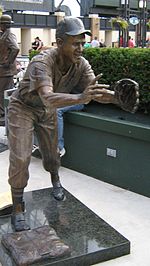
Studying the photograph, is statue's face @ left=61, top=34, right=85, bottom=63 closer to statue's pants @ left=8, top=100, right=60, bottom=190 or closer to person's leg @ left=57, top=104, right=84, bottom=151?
statue's pants @ left=8, top=100, right=60, bottom=190

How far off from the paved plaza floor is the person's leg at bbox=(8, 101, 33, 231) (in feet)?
2.99

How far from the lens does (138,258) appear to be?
3.75 m

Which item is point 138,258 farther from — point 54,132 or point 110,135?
point 110,135

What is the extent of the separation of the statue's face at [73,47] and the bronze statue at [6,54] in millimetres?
4555

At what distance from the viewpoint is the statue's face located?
3.44 metres

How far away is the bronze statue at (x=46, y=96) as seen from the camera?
3422mm

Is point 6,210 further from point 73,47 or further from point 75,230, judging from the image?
point 73,47

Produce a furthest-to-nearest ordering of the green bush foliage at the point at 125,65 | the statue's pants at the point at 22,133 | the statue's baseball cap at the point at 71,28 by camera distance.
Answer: the green bush foliage at the point at 125,65
the statue's pants at the point at 22,133
the statue's baseball cap at the point at 71,28

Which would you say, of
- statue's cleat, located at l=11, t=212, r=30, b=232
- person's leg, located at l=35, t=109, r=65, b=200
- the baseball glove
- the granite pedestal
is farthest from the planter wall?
statue's cleat, located at l=11, t=212, r=30, b=232

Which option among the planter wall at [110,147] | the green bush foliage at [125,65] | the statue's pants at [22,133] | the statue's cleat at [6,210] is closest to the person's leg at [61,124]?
the planter wall at [110,147]

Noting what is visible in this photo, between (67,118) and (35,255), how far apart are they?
2944mm

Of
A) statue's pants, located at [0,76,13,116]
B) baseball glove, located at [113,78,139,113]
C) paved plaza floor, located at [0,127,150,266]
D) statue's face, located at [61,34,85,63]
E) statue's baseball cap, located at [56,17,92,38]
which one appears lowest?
paved plaza floor, located at [0,127,150,266]

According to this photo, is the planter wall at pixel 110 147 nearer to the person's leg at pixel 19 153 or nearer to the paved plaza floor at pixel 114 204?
the paved plaza floor at pixel 114 204

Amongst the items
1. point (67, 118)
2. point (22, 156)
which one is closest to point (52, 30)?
point (67, 118)
